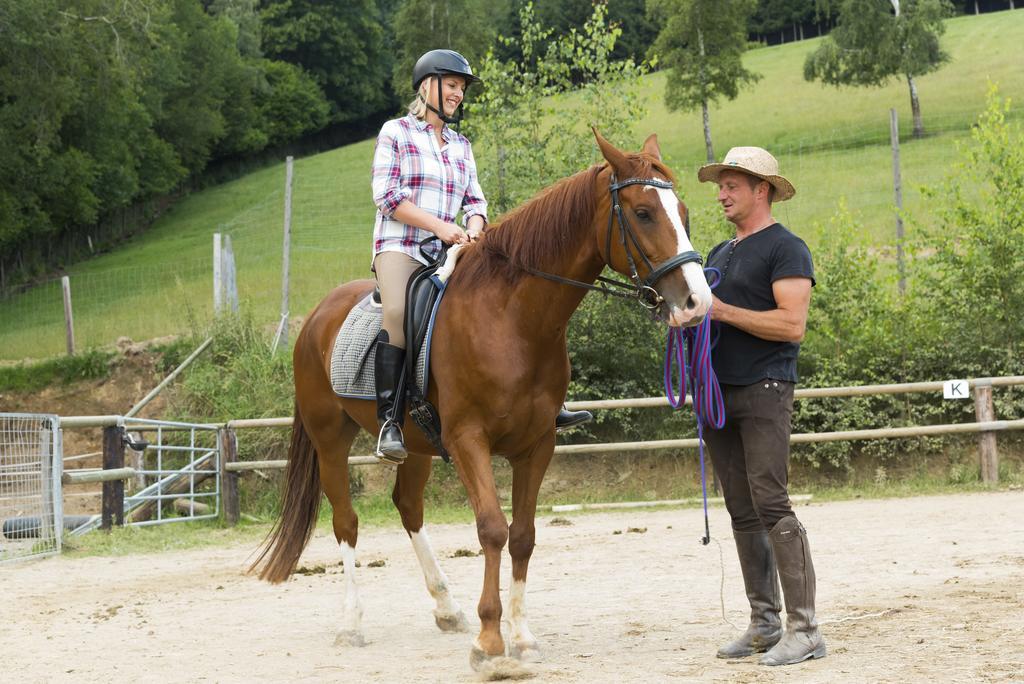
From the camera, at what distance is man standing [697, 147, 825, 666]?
175 inches

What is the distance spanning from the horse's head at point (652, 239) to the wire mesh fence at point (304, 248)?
8.02m

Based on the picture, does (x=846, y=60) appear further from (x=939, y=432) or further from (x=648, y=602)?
(x=648, y=602)

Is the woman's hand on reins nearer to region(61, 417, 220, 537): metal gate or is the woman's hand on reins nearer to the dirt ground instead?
the dirt ground

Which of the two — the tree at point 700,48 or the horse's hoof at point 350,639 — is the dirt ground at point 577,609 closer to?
the horse's hoof at point 350,639

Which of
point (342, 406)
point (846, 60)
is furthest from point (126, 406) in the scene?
point (846, 60)

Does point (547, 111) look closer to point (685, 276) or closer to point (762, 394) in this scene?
point (762, 394)

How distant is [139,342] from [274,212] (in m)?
5.02

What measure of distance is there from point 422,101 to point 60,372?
510 inches

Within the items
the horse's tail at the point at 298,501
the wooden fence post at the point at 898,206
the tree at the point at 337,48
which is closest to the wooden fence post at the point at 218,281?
the horse's tail at the point at 298,501

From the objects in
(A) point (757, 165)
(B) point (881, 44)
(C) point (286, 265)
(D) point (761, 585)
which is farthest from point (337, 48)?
(D) point (761, 585)

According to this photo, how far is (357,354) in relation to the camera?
5.77 meters

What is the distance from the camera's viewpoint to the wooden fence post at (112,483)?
10.4 meters

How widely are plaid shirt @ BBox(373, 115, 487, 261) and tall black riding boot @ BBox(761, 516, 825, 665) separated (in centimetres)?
231

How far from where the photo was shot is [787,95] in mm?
45844
